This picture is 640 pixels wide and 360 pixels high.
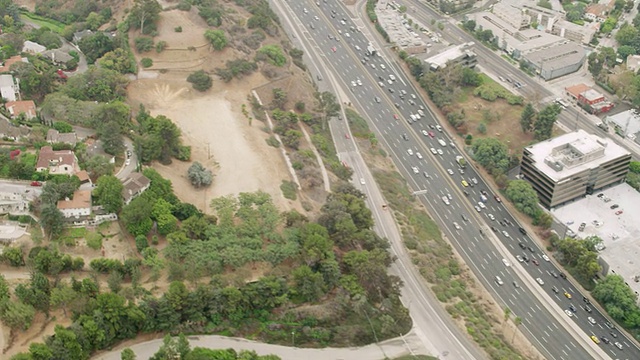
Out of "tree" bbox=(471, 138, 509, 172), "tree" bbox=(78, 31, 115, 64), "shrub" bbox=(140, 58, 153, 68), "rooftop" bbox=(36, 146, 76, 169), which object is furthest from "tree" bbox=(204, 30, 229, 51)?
"tree" bbox=(471, 138, 509, 172)

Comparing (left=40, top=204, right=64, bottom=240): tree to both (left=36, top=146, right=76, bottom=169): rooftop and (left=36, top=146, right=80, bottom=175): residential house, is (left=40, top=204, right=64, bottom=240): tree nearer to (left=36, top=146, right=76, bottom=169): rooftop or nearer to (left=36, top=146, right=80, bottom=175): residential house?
(left=36, top=146, right=80, bottom=175): residential house

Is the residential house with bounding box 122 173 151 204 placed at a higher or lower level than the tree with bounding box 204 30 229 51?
higher

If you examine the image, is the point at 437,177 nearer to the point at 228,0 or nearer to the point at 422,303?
the point at 422,303

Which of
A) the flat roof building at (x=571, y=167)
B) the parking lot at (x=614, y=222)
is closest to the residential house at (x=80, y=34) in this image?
the flat roof building at (x=571, y=167)

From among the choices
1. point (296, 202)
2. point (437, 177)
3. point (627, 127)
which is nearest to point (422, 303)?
point (296, 202)

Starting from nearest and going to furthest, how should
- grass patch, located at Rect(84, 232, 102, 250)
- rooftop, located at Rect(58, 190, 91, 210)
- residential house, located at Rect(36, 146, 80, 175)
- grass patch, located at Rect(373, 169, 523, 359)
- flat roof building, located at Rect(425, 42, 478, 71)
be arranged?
grass patch, located at Rect(84, 232, 102, 250), rooftop, located at Rect(58, 190, 91, 210), grass patch, located at Rect(373, 169, 523, 359), residential house, located at Rect(36, 146, 80, 175), flat roof building, located at Rect(425, 42, 478, 71)
